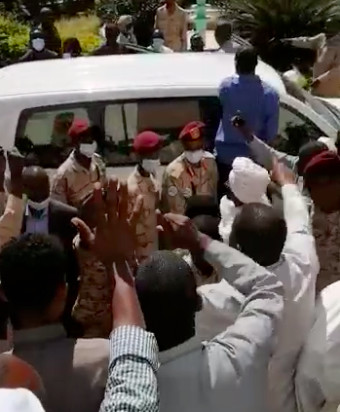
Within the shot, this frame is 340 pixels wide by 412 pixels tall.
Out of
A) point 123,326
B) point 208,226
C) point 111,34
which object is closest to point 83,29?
point 111,34

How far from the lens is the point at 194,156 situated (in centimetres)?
573

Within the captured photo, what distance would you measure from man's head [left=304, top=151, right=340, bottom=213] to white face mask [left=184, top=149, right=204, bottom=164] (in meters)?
1.52

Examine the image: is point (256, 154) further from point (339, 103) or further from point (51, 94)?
point (339, 103)

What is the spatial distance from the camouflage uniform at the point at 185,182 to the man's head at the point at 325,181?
51.7 inches

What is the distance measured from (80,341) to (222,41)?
22.9ft

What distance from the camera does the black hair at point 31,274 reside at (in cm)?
285

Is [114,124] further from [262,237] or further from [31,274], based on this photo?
[31,274]

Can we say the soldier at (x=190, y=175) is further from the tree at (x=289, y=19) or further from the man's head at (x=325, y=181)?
the tree at (x=289, y=19)

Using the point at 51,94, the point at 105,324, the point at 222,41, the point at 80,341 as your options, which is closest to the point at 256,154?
the point at 105,324

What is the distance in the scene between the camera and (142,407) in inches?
93.6

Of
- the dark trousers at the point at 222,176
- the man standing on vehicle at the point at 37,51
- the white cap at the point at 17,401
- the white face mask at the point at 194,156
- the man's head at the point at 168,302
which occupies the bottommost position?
the man standing on vehicle at the point at 37,51

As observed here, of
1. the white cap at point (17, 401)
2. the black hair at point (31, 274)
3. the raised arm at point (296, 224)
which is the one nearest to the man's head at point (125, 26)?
the raised arm at point (296, 224)

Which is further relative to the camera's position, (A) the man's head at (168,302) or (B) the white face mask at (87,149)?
(B) the white face mask at (87,149)

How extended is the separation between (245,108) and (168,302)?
11.1 ft
